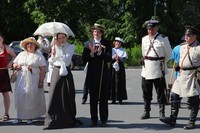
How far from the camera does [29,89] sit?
29.7 ft

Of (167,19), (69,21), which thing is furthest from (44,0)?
(167,19)

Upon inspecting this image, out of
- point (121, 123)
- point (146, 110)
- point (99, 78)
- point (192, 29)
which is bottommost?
point (121, 123)

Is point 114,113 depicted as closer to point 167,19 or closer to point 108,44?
point 108,44

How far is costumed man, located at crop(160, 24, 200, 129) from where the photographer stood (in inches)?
336

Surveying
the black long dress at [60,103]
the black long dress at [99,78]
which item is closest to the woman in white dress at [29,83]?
the black long dress at [60,103]

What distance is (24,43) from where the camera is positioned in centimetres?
917

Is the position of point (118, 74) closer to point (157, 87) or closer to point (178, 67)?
point (157, 87)

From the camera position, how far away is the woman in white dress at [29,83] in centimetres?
905

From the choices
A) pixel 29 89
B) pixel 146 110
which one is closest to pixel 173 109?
pixel 146 110

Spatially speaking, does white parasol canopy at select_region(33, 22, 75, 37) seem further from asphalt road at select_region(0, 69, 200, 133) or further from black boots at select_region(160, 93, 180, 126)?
black boots at select_region(160, 93, 180, 126)

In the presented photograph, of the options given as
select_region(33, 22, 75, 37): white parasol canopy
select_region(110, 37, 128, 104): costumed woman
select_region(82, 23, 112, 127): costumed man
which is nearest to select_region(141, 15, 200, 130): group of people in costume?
select_region(82, 23, 112, 127): costumed man

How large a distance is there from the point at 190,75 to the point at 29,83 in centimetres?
319

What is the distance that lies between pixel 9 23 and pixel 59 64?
3259cm

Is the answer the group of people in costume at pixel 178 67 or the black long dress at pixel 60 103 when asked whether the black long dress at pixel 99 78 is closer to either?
the black long dress at pixel 60 103
